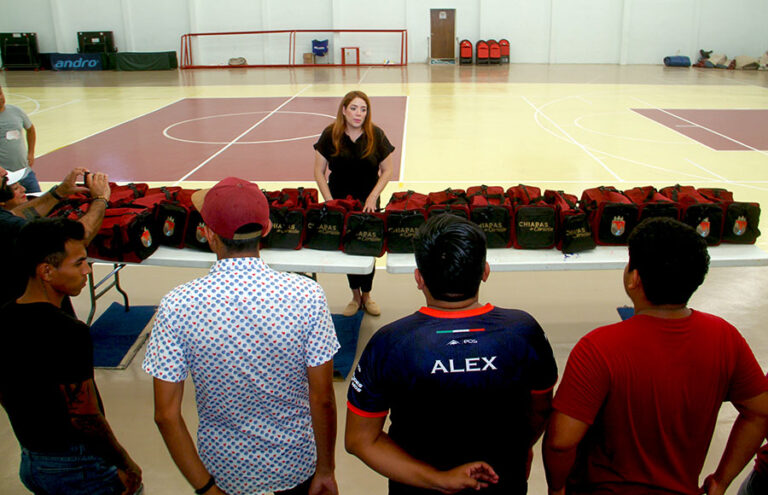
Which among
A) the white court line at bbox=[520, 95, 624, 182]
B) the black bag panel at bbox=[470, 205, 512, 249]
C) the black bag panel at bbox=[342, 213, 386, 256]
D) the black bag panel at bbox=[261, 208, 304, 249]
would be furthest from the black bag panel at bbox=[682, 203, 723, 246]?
the white court line at bbox=[520, 95, 624, 182]

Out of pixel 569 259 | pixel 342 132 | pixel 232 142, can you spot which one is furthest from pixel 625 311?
pixel 232 142

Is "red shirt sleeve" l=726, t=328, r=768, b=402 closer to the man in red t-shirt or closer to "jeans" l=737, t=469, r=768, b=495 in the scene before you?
the man in red t-shirt

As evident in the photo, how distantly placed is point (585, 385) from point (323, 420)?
38.4 inches

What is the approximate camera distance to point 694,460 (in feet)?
6.81

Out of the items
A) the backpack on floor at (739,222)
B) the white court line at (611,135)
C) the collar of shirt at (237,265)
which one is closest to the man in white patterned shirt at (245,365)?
the collar of shirt at (237,265)

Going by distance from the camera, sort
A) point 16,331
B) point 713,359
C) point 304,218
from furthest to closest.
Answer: point 304,218, point 16,331, point 713,359

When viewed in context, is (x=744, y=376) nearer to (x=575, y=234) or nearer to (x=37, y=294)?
(x=575, y=234)

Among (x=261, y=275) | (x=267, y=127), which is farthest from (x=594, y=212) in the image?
(x=267, y=127)

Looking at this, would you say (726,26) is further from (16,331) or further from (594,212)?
(16,331)

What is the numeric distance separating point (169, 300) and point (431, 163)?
881 centimetres

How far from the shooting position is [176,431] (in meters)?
2.22

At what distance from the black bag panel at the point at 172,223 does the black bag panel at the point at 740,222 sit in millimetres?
3906

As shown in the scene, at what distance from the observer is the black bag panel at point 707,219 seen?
14.6ft

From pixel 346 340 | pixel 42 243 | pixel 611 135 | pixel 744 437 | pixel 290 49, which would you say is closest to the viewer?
pixel 744 437
